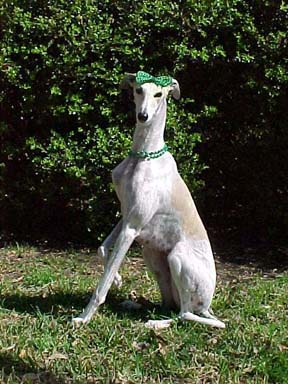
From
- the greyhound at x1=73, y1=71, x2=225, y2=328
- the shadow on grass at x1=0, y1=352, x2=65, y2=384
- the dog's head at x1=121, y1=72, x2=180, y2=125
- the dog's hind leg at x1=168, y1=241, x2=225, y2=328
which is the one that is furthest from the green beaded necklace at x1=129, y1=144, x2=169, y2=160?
the shadow on grass at x1=0, y1=352, x2=65, y2=384

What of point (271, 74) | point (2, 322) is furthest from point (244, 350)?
point (271, 74)

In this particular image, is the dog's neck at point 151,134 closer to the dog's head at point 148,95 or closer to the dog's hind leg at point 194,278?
the dog's head at point 148,95

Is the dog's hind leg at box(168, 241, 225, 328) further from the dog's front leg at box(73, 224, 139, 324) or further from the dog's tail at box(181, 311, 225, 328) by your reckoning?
the dog's front leg at box(73, 224, 139, 324)

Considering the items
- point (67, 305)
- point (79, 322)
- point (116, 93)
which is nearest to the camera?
point (79, 322)

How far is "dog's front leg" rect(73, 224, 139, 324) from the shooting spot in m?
5.26

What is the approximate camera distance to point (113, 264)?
5.26 meters

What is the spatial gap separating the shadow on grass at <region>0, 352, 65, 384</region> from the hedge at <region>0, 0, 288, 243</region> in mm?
2488

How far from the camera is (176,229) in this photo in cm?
539

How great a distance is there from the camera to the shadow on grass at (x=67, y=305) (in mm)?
5648

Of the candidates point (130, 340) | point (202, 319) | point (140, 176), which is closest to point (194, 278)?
point (202, 319)

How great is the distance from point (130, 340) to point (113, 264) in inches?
18.7

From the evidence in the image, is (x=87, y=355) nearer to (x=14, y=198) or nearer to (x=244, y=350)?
(x=244, y=350)

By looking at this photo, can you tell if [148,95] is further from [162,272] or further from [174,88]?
[162,272]

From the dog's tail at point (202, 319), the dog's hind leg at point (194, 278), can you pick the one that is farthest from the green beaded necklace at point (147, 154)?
the dog's tail at point (202, 319)
